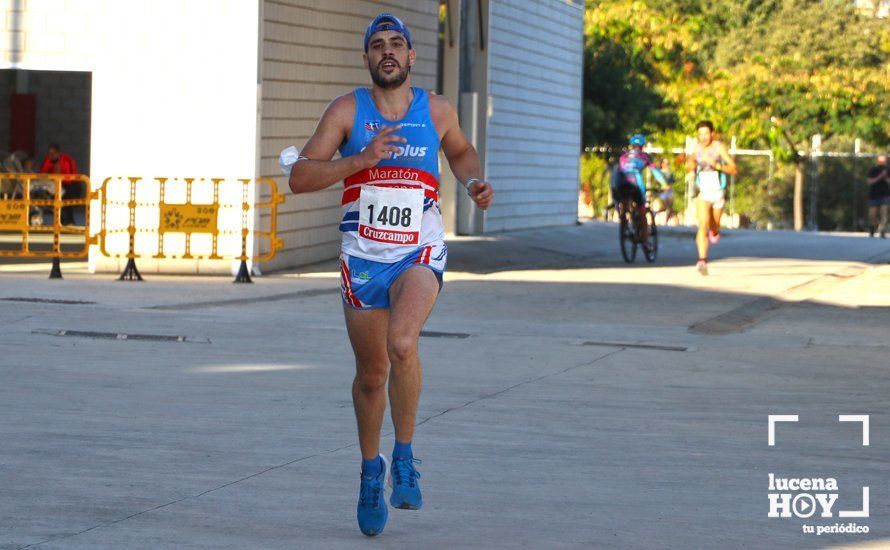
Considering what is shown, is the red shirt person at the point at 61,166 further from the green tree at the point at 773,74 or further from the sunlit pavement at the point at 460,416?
the green tree at the point at 773,74

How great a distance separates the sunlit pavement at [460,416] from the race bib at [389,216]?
3.68 ft

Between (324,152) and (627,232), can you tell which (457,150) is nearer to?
(324,152)

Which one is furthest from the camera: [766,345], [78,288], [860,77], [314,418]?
[860,77]

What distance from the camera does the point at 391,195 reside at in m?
6.67

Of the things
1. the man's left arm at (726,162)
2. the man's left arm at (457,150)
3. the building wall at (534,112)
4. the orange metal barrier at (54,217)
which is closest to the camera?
→ the man's left arm at (457,150)

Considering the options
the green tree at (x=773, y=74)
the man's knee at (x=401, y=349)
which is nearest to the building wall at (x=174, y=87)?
the man's knee at (x=401, y=349)

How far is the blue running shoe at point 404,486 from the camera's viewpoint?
6.51m

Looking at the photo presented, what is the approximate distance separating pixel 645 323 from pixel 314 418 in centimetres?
618

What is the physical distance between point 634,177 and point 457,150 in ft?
54.4

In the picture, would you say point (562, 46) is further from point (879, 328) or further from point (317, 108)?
point (879, 328)

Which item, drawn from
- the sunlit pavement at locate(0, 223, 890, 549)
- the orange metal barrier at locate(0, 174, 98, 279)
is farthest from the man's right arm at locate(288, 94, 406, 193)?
the orange metal barrier at locate(0, 174, 98, 279)

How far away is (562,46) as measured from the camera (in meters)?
34.5

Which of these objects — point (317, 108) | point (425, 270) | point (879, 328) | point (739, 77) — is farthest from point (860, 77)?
point (425, 270)

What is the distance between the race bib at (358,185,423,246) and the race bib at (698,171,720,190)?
13.9 metres
